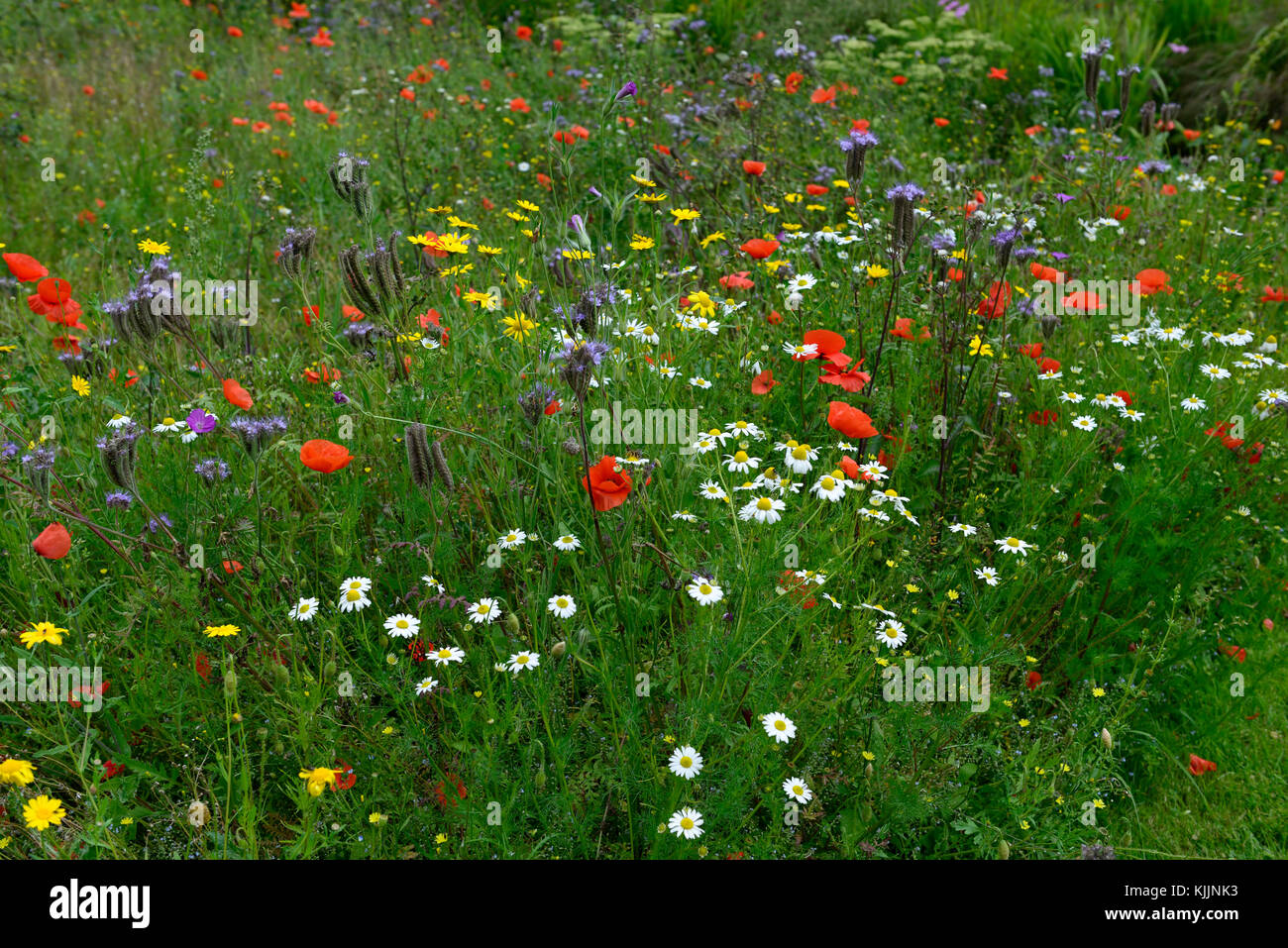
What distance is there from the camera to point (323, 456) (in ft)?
7.00

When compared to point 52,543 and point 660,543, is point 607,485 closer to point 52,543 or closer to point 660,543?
point 660,543

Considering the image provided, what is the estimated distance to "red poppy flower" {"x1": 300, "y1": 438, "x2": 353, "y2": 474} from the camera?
211 cm

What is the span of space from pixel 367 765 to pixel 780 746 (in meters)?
0.90

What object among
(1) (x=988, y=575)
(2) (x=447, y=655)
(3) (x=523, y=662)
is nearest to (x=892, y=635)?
(1) (x=988, y=575)

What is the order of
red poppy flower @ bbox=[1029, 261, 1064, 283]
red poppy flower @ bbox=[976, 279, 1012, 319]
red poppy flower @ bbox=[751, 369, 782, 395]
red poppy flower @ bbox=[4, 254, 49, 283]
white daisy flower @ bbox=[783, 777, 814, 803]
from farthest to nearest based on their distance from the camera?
red poppy flower @ bbox=[1029, 261, 1064, 283] < red poppy flower @ bbox=[976, 279, 1012, 319] < red poppy flower @ bbox=[751, 369, 782, 395] < red poppy flower @ bbox=[4, 254, 49, 283] < white daisy flower @ bbox=[783, 777, 814, 803]

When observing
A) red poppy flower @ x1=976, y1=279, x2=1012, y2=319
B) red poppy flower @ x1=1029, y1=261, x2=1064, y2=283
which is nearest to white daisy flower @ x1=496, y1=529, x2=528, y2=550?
red poppy flower @ x1=976, y1=279, x2=1012, y2=319

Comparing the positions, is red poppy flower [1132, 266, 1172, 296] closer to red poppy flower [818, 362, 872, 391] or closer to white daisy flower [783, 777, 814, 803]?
red poppy flower [818, 362, 872, 391]

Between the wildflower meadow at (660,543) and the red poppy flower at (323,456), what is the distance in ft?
0.04

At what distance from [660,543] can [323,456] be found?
33.9 inches

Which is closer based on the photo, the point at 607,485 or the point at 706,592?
the point at 706,592

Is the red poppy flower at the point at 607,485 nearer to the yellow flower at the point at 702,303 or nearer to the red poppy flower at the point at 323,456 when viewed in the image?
the red poppy flower at the point at 323,456

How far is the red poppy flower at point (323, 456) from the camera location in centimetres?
211

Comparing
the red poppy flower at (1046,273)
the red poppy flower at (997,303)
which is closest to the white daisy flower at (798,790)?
the red poppy flower at (997,303)
